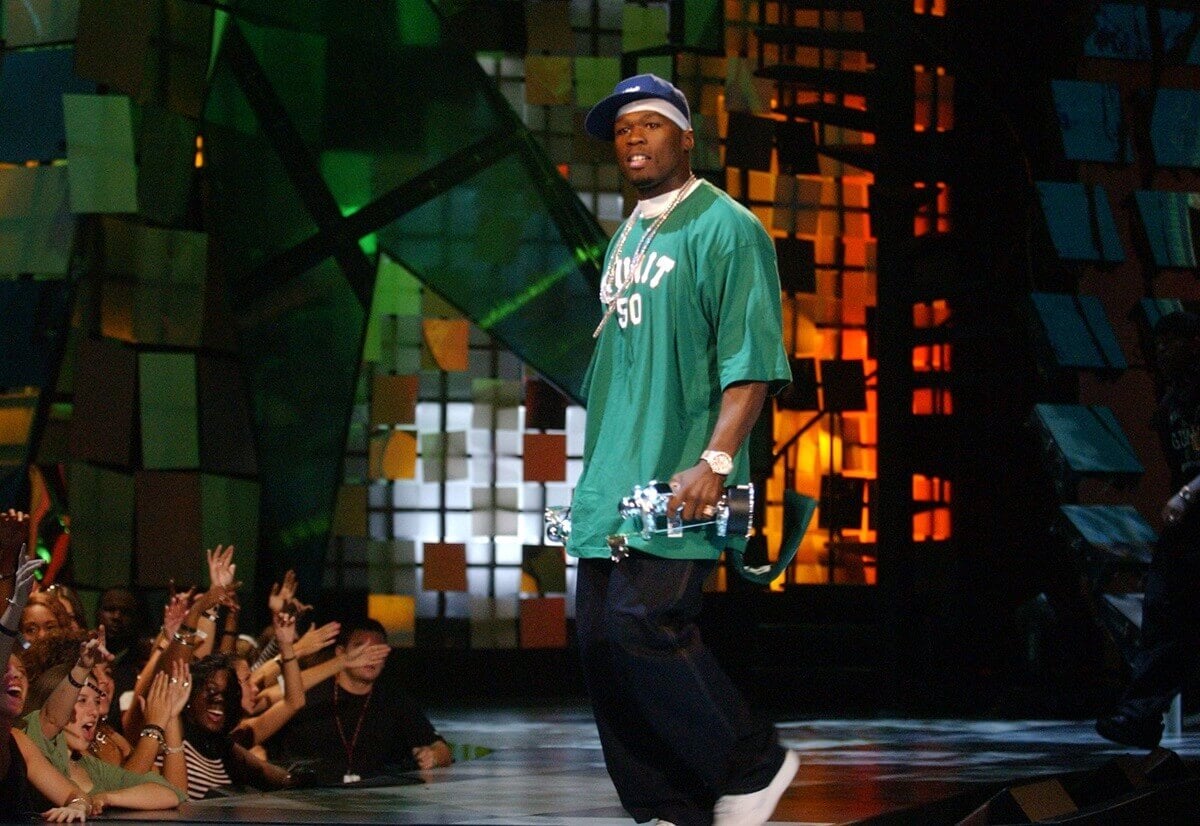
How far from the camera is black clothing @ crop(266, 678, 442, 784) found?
17.7 ft

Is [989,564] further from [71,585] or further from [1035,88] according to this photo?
[71,585]

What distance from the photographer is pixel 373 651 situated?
544 centimetres

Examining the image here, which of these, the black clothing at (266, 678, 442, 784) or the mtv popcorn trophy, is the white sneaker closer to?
the mtv popcorn trophy

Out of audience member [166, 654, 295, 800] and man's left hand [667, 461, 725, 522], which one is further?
audience member [166, 654, 295, 800]

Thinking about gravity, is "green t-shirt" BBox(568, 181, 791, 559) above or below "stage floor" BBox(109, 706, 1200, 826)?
above

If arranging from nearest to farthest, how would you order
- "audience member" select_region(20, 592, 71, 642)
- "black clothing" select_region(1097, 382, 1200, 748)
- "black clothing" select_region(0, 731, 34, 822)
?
1. "black clothing" select_region(0, 731, 34, 822)
2. "audience member" select_region(20, 592, 71, 642)
3. "black clothing" select_region(1097, 382, 1200, 748)

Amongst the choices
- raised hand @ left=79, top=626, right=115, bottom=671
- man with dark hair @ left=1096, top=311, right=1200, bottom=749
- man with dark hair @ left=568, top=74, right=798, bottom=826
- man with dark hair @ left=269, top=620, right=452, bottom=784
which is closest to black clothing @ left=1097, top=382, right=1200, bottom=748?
man with dark hair @ left=1096, top=311, right=1200, bottom=749

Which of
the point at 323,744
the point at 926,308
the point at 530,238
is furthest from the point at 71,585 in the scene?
the point at 926,308

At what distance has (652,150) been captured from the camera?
3.12 m

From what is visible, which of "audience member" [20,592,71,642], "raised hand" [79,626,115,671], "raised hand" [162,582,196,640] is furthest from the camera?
"raised hand" [162,582,196,640]

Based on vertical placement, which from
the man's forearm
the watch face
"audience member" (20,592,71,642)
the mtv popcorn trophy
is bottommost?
"audience member" (20,592,71,642)

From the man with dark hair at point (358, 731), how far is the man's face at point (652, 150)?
267 centimetres

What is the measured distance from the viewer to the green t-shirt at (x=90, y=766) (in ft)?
12.7

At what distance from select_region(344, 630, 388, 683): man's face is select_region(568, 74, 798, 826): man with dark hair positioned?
248 centimetres
